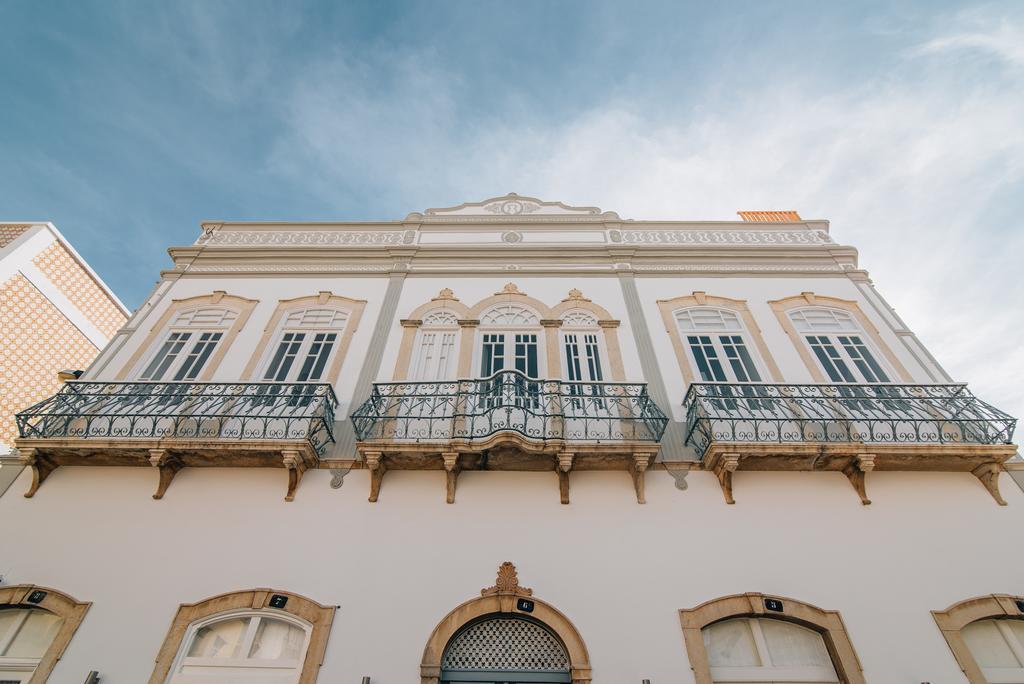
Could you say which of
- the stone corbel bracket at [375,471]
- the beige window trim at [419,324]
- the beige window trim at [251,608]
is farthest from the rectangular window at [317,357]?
the beige window trim at [251,608]

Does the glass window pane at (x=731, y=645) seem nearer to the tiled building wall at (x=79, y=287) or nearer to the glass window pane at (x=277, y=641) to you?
the glass window pane at (x=277, y=641)

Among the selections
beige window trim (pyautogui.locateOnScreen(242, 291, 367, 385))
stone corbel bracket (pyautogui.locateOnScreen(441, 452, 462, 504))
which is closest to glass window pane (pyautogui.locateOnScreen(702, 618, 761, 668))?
stone corbel bracket (pyautogui.locateOnScreen(441, 452, 462, 504))

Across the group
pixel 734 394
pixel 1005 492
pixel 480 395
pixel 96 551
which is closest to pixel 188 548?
pixel 96 551

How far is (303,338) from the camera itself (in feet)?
29.6

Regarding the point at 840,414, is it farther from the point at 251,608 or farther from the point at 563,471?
the point at 251,608

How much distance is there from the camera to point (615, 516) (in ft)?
21.1

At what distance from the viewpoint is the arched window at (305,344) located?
8.46m

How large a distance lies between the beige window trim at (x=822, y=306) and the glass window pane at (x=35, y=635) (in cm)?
1142

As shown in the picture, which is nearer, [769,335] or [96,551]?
[96,551]

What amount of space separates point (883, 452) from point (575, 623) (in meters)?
4.77

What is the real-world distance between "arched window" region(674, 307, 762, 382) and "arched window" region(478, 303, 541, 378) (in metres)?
2.79

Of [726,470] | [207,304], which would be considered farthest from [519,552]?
[207,304]

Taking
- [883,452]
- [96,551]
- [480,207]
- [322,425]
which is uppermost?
[480,207]

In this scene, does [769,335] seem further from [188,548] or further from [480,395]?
[188,548]
